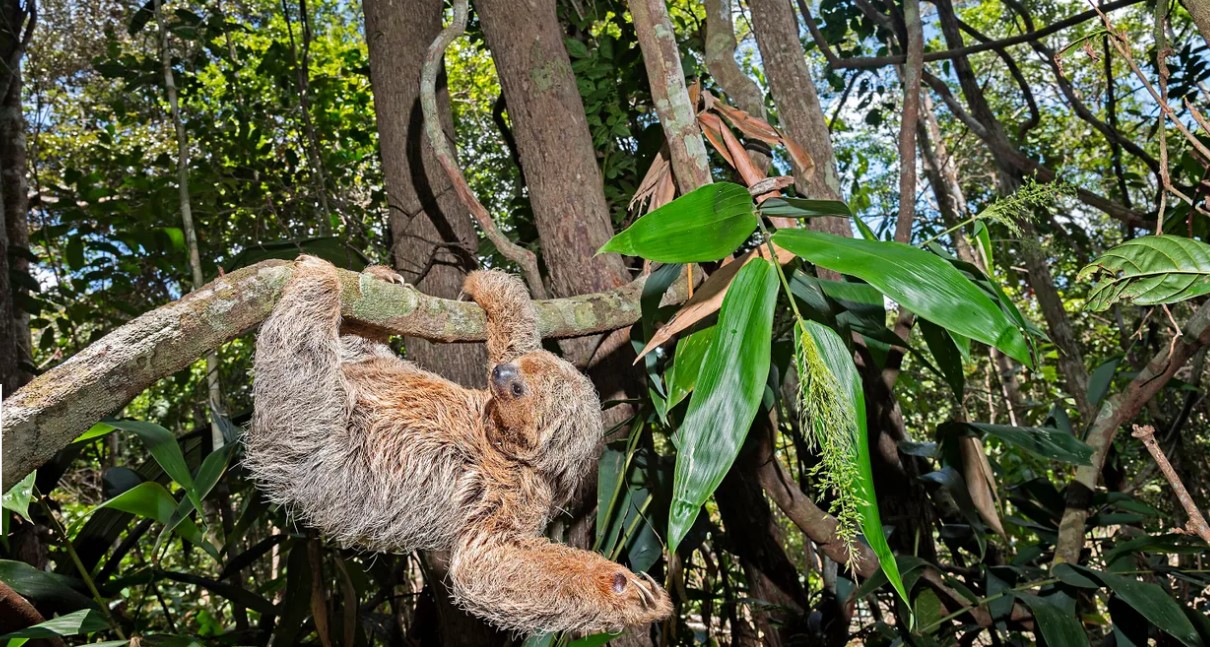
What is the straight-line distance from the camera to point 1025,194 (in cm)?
201

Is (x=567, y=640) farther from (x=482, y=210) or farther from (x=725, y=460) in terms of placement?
(x=482, y=210)

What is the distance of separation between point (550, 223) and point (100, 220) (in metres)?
3.61

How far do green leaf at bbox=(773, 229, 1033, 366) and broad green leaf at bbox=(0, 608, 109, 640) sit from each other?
2115 millimetres

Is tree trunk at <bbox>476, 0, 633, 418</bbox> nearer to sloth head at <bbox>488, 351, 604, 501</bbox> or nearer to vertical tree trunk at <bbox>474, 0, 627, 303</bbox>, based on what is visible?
vertical tree trunk at <bbox>474, 0, 627, 303</bbox>

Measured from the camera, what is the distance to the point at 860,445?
1.43 metres

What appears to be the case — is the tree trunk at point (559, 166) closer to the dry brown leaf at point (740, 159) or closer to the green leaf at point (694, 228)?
the dry brown leaf at point (740, 159)

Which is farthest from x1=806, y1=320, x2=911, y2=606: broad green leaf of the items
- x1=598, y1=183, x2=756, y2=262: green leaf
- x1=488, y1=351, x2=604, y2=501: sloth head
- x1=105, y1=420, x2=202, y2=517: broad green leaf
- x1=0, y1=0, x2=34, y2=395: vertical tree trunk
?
x1=0, y1=0, x2=34, y2=395: vertical tree trunk

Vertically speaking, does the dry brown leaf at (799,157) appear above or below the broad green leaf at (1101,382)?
above

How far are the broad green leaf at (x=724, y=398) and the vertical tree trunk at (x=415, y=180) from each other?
2.11 m

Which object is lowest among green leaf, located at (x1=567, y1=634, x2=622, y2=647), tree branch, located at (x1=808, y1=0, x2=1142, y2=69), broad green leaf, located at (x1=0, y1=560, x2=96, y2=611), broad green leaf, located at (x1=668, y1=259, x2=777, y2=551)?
green leaf, located at (x1=567, y1=634, x2=622, y2=647)

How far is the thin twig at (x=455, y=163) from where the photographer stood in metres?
2.60

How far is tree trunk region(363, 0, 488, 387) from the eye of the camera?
3594 mm

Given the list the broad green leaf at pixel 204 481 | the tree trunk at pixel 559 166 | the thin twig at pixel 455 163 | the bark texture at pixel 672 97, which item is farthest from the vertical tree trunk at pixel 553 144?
the broad green leaf at pixel 204 481

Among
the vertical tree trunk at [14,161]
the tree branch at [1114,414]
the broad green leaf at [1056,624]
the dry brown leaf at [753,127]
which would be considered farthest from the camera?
the vertical tree trunk at [14,161]
